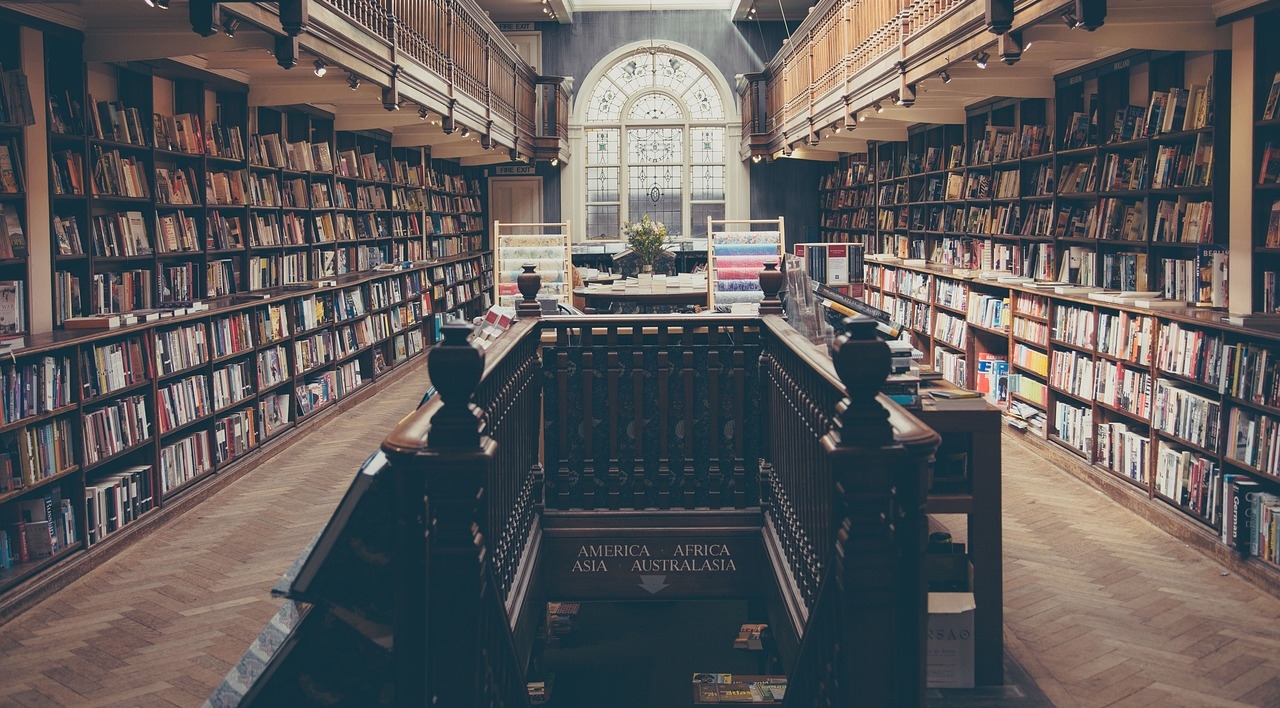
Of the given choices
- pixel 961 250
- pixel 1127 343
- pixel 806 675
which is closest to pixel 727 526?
pixel 806 675

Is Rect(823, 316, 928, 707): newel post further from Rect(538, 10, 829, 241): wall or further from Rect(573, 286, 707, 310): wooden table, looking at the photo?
Rect(538, 10, 829, 241): wall

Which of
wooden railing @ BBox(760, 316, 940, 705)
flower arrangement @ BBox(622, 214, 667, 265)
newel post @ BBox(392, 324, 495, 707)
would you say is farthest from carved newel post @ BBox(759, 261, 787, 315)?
flower arrangement @ BBox(622, 214, 667, 265)

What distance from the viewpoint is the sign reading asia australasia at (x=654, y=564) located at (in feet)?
15.7

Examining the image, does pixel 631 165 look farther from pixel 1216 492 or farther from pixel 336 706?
pixel 336 706

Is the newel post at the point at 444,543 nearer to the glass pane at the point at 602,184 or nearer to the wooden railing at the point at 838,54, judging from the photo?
the wooden railing at the point at 838,54

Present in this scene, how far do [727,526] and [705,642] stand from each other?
1049mm

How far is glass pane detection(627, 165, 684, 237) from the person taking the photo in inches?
707

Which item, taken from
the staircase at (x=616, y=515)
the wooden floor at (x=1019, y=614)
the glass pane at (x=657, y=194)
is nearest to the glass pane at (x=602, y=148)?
the glass pane at (x=657, y=194)

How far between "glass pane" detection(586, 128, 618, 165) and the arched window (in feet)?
0.05

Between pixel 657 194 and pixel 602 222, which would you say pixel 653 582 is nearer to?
pixel 602 222

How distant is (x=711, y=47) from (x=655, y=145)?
1792mm

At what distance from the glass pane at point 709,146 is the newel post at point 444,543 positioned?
15583mm

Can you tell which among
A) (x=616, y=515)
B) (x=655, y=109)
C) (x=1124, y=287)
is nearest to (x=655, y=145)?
(x=655, y=109)

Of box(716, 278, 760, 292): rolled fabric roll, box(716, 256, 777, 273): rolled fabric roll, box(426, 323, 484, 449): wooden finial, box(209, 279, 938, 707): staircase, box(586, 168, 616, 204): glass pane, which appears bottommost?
box(209, 279, 938, 707): staircase
